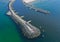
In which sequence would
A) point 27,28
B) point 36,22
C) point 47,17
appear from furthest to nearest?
1. point 47,17
2. point 36,22
3. point 27,28

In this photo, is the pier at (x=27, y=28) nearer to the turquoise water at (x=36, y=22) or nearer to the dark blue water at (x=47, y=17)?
the turquoise water at (x=36, y=22)

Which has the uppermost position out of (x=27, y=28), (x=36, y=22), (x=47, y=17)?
(x=27, y=28)

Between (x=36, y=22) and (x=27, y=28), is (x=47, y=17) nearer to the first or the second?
(x=36, y=22)

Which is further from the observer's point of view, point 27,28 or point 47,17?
point 47,17

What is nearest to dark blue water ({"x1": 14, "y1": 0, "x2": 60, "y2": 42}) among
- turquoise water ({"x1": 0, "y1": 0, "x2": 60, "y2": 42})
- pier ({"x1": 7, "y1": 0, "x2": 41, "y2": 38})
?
turquoise water ({"x1": 0, "y1": 0, "x2": 60, "y2": 42})

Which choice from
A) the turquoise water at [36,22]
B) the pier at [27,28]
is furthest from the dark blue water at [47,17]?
the pier at [27,28]

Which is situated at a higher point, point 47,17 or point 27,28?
point 27,28

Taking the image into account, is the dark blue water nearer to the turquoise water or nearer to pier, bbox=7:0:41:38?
the turquoise water

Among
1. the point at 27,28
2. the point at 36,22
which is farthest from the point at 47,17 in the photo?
the point at 27,28
